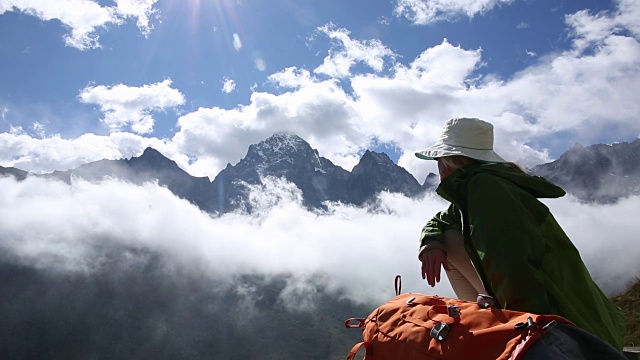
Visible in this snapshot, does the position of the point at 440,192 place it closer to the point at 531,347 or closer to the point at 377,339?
the point at 377,339

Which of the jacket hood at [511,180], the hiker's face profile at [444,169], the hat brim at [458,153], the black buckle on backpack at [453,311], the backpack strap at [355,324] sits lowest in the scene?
the backpack strap at [355,324]

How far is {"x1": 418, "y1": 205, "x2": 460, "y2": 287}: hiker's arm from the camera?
16.3ft

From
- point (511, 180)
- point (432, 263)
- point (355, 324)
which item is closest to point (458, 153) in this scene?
point (511, 180)

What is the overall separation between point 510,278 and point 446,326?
0.63 m

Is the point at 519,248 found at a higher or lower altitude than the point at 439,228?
lower

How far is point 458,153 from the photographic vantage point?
4.89m

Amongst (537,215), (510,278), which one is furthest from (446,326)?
(537,215)

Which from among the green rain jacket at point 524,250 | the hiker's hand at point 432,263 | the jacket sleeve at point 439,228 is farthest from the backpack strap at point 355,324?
the green rain jacket at point 524,250

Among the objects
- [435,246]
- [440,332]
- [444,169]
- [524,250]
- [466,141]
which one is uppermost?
[466,141]

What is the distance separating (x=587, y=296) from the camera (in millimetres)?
4043

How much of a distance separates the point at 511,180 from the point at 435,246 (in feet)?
3.75

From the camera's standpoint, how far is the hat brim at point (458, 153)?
4859 mm

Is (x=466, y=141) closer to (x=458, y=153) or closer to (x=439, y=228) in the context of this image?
(x=458, y=153)

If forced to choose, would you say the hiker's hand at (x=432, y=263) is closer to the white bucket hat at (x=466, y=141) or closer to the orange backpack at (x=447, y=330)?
the orange backpack at (x=447, y=330)
